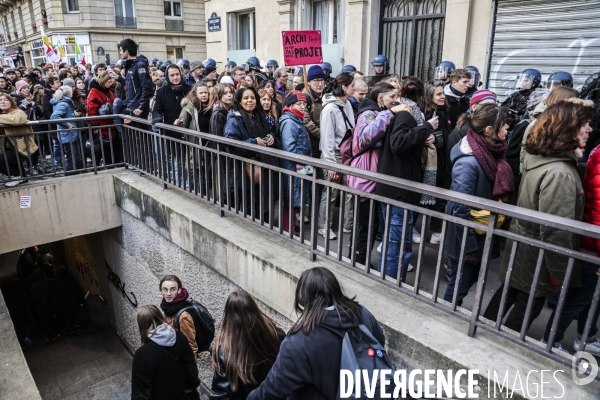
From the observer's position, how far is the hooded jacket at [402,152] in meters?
3.46

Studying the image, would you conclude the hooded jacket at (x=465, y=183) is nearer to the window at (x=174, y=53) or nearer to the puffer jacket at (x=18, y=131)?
the puffer jacket at (x=18, y=131)

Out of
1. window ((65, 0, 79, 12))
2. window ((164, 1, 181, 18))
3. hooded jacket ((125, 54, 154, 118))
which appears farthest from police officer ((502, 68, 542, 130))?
window ((65, 0, 79, 12))

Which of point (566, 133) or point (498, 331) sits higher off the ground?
point (566, 133)

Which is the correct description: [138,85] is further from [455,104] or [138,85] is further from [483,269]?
[483,269]

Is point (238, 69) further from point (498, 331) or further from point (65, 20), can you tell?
point (65, 20)

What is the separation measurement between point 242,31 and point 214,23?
1.24 meters

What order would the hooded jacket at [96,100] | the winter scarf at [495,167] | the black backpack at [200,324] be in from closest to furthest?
the winter scarf at [495,167] → the black backpack at [200,324] → the hooded jacket at [96,100]

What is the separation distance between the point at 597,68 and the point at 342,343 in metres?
7.25

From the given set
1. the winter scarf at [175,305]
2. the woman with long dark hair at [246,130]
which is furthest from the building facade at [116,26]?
the winter scarf at [175,305]

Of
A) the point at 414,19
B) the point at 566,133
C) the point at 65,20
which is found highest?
the point at 65,20

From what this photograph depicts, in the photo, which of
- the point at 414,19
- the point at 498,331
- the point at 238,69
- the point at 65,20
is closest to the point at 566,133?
the point at 498,331

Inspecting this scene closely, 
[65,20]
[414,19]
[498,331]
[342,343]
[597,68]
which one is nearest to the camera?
[342,343]

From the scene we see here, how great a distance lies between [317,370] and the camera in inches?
81.7

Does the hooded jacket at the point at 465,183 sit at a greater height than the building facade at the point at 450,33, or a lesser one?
lesser
